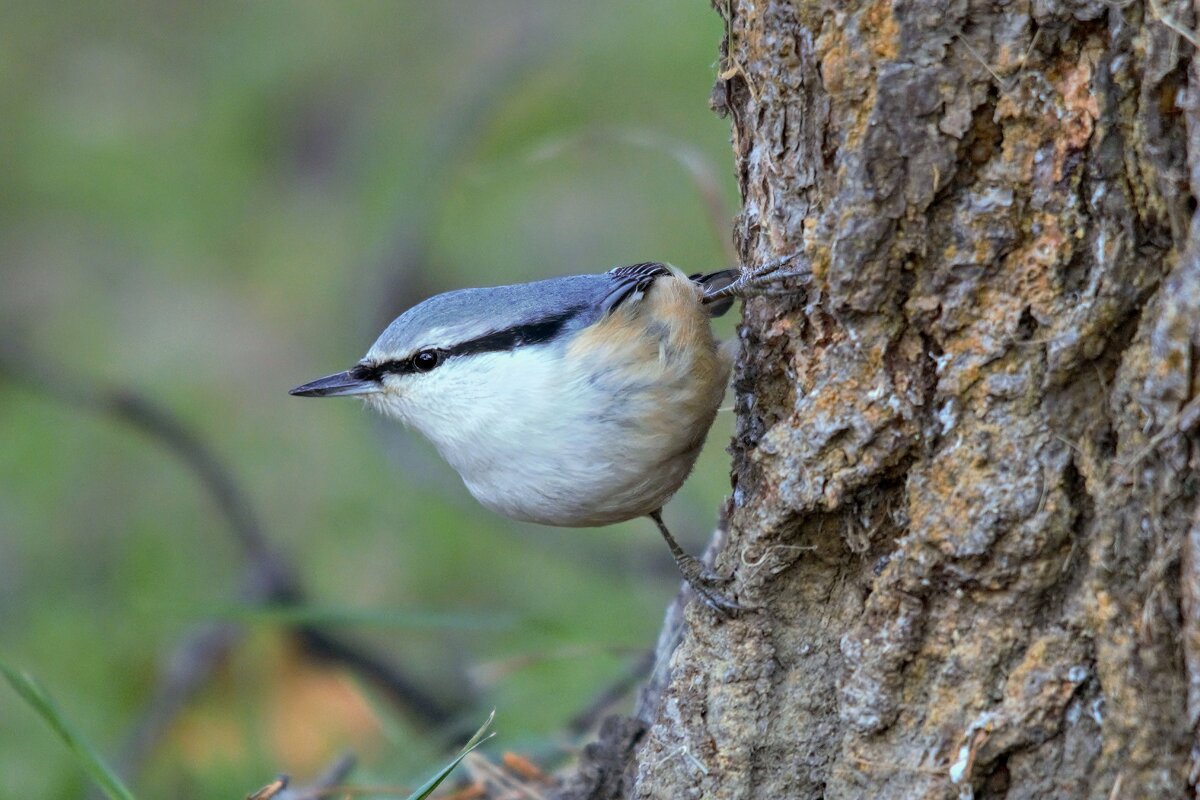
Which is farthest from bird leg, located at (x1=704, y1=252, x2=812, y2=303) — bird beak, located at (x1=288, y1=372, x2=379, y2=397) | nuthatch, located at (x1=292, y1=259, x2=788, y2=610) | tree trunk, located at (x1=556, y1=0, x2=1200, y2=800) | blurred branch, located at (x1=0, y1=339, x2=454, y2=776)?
blurred branch, located at (x1=0, y1=339, x2=454, y2=776)

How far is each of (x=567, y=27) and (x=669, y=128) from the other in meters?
1.26

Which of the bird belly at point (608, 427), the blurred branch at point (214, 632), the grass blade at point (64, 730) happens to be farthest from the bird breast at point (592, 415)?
the blurred branch at point (214, 632)

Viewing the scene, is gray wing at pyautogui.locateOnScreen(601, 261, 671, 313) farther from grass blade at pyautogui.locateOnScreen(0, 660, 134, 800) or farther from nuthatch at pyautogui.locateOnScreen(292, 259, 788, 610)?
grass blade at pyautogui.locateOnScreen(0, 660, 134, 800)

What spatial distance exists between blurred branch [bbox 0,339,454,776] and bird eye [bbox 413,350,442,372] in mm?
1359

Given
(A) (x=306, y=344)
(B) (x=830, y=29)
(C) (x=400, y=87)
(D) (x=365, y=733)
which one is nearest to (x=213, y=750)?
(D) (x=365, y=733)

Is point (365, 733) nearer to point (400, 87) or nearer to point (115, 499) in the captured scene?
point (115, 499)

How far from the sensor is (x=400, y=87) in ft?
23.8

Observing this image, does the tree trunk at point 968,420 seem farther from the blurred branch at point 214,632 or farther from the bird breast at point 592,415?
the blurred branch at point 214,632

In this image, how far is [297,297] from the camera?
6383 mm

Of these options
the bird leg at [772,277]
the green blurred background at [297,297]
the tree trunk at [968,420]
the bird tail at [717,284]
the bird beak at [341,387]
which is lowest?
the tree trunk at [968,420]

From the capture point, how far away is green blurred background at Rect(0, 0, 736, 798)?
4344 millimetres

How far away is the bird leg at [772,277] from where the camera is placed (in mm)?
2037

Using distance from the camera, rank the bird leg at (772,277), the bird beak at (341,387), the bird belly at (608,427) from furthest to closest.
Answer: the bird beak at (341,387) → the bird belly at (608,427) → the bird leg at (772,277)

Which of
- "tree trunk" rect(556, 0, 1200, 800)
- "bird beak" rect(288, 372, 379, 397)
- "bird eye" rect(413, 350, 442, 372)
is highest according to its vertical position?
"bird beak" rect(288, 372, 379, 397)
